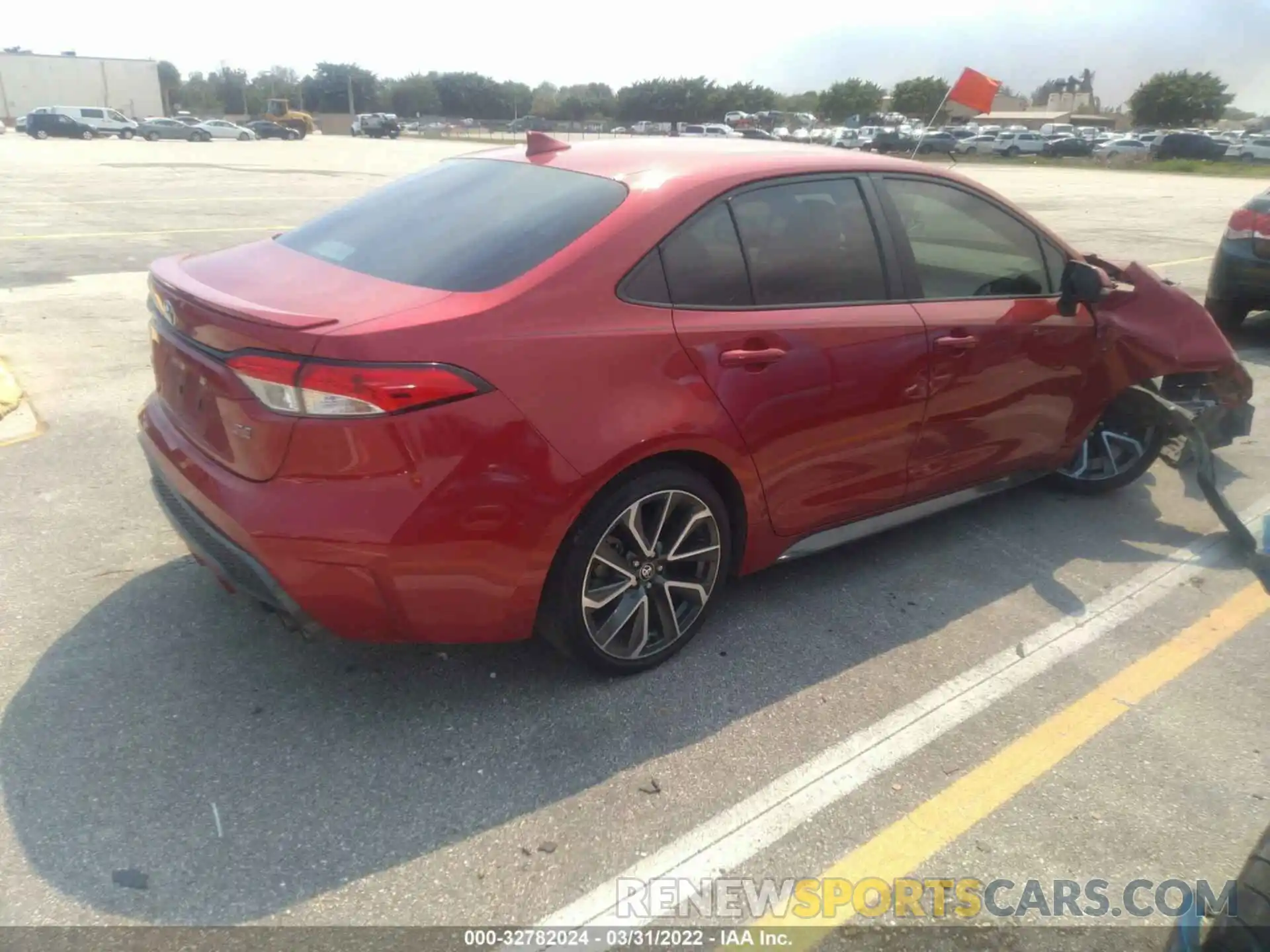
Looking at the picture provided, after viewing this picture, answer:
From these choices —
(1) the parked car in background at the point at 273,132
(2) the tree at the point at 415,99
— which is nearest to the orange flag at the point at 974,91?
(1) the parked car in background at the point at 273,132

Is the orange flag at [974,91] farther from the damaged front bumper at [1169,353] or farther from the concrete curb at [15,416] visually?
the concrete curb at [15,416]

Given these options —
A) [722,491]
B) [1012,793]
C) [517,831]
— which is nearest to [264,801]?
[517,831]

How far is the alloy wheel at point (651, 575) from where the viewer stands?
2980mm

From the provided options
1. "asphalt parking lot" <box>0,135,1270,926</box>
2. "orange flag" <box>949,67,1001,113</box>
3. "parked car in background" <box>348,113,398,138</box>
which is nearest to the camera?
"asphalt parking lot" <box>0,135,1270,926</box>

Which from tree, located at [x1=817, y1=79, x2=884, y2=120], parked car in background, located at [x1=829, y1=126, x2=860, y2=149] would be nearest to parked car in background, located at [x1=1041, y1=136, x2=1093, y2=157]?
parked car in background, located at [x1=829, y1=126, x2=860, y2=149]

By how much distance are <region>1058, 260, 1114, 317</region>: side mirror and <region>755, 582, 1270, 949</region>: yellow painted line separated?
4.56 ft

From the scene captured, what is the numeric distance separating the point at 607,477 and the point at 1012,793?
4.91 ft

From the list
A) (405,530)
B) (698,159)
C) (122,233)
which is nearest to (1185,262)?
(698,159)

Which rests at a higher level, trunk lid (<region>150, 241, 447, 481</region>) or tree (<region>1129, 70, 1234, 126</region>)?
tree (<region>1129, 70, 1234, 126</region>)

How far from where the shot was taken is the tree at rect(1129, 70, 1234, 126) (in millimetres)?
82812

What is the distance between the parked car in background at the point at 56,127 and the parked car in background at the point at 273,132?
1140 centimetres

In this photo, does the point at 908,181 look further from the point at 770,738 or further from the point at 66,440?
the point at 66,440

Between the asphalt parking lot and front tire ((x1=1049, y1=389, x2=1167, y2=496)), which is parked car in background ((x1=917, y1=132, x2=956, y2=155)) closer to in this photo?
front tire ((x1=1049, y1=389, x2=1167, y2=496))

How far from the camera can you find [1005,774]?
2840 mm
